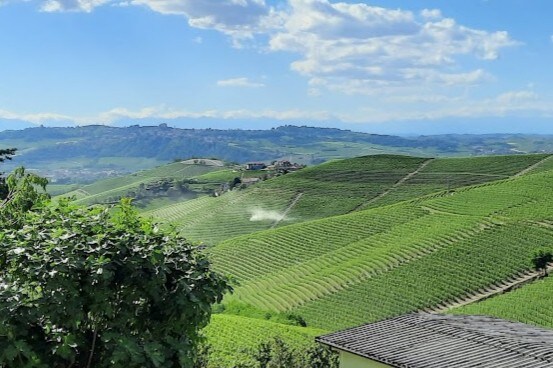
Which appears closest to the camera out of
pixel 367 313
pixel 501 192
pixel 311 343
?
pixel 311 343

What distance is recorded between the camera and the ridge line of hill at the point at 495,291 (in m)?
46.0

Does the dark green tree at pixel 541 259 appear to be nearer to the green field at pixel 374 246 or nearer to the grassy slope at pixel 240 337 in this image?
the green field at pixel 374 246

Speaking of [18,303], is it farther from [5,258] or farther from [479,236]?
[479,236]

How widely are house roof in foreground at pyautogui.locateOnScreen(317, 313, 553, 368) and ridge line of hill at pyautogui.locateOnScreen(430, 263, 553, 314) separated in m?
29.5

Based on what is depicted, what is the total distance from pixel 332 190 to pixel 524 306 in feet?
187

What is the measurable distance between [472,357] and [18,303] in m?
9.61

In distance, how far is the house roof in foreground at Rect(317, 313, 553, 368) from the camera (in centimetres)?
1309

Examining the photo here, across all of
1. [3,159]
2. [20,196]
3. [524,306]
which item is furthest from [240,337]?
[524,306]

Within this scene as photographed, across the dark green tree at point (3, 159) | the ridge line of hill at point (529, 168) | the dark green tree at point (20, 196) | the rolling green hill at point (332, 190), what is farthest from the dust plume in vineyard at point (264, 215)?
the dark green tree at point (20, 196)

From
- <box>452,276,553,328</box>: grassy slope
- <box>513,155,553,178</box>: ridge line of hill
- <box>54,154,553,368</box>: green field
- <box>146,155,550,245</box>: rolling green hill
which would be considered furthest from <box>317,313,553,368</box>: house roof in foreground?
<box>513,155,553,178</box>: ridge line of hill

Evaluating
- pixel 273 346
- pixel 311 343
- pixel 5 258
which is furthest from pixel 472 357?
pixel 311 343

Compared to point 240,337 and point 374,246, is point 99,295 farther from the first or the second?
point 374,246

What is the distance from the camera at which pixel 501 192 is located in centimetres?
7456

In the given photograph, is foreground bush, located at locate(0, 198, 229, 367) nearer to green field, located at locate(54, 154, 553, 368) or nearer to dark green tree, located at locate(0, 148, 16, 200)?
green field, located at locate(54, 154, 553, 368)
